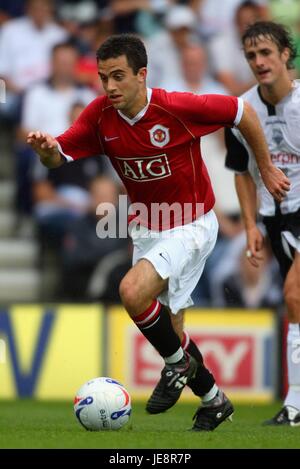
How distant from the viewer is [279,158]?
27.6 feet

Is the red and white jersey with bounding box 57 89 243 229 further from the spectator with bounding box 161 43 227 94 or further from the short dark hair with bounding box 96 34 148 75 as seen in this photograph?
the spectator with bounding box 161 43 227 94

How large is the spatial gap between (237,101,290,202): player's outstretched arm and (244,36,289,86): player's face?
727 millimetres

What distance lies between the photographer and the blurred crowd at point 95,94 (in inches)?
502

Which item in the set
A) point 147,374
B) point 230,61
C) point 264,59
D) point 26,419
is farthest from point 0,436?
point 230,61

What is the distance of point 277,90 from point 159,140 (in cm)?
124

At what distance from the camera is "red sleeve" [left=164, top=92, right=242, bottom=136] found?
7430 millimetres

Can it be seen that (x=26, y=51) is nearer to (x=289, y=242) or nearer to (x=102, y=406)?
(x=289, y=242)

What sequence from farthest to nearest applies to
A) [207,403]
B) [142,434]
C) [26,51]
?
1. [26,51]
2. [207,403]
3. [142,434]

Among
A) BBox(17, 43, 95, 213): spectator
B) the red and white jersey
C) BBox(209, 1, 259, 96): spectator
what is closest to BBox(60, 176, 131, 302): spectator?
BBox(17, 43, 95, 213): spectator

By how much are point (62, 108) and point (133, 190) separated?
6.00 m

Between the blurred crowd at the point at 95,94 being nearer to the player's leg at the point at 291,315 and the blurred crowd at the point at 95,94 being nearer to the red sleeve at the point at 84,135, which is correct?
the player's leg at the point at 291,315

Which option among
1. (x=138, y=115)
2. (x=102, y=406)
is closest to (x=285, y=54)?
(x=138, y=115)

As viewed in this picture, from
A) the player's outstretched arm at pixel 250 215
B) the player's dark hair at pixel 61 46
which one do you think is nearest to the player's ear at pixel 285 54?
the player's outstretched arm at pixel 250 215

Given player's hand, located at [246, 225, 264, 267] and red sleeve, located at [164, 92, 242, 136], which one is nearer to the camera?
red sleeve, located at [164, 92, 242, 136]
